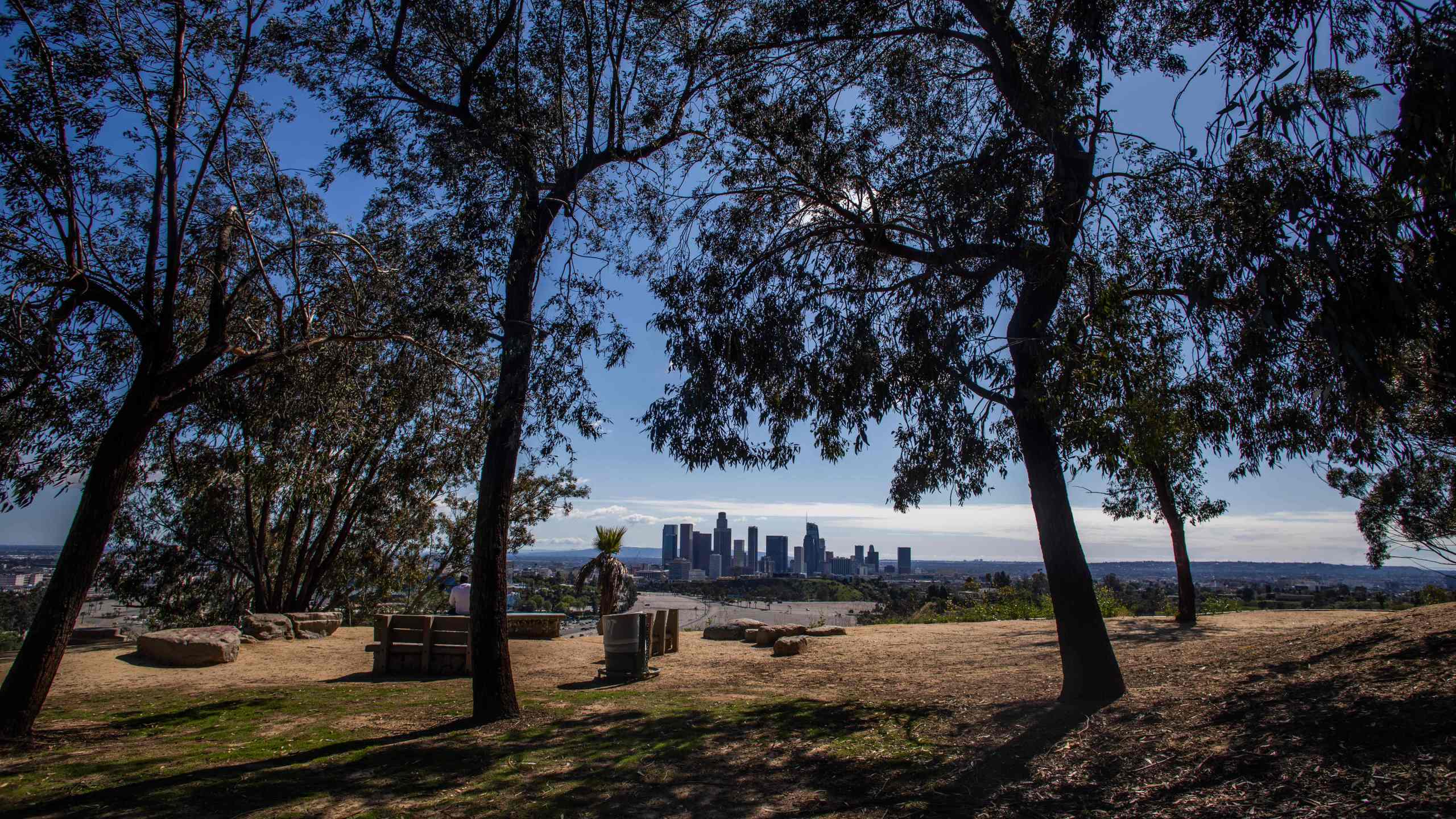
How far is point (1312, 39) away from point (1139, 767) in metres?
5.41

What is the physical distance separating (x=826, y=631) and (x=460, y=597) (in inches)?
309

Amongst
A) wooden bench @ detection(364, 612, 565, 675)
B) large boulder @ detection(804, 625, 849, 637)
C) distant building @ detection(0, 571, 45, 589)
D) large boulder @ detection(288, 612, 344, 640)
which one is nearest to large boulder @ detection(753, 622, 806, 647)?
large boulder @ detection(804, 625, 849, 637)

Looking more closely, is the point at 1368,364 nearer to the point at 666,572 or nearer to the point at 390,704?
the point at 390,704

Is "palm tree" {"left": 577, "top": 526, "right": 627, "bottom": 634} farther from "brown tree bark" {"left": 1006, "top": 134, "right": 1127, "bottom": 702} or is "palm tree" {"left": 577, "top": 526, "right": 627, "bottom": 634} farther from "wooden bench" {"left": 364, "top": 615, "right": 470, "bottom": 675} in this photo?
"brown tree bark" {"left": 1006, "top": 134, "right": 1127, "bottom": 702}

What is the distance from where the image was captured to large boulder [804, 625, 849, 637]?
15.3m

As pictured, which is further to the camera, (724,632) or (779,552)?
(779,552)

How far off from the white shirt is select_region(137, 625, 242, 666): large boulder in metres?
4.81

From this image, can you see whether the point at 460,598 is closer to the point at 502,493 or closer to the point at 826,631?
the point at 826,631

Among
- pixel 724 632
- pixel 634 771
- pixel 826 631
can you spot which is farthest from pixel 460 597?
pixel 634 771

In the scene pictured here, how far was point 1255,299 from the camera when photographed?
21.2 feet

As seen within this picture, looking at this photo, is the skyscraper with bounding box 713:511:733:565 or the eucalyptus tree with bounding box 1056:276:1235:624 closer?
the eucalyptus tree with bounding box 1056:276:1235:624

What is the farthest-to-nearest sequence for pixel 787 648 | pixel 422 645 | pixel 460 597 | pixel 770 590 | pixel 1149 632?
pixel 770 590
pixel 460 597
pixel 1149 632
pixel 787 648
pixel 422 645

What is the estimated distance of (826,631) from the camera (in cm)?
1561

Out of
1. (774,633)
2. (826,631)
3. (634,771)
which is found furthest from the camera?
(826,631)
